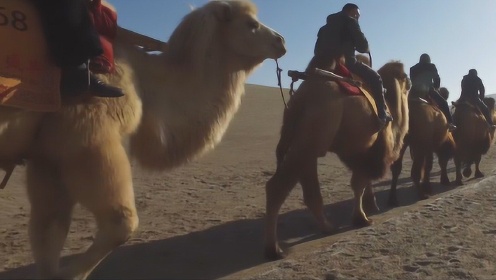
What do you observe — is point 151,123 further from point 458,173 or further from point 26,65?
point 458,173

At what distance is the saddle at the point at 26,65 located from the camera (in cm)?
335

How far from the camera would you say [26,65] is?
135 inches

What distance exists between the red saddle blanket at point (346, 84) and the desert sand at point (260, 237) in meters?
1.52

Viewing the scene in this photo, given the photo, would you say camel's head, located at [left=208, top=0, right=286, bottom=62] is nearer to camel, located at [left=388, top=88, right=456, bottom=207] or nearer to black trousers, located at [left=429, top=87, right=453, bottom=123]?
camel, located at [left=388, top=88, right=456, bottom=207]

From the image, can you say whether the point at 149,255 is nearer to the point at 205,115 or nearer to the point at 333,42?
the point at 205,115

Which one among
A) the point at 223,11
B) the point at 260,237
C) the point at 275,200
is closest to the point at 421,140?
the point at 260,237

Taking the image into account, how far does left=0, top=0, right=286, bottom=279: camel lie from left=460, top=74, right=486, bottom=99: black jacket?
9649 millimetres

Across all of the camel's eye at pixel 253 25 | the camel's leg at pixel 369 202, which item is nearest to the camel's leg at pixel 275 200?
the camel's eye at pixel 253 25

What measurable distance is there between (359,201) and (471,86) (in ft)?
24.3

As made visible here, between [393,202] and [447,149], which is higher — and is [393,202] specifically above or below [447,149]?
below

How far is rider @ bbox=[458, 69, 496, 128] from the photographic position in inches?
519

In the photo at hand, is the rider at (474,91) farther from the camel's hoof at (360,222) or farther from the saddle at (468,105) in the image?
the camel's hoof at (360,222)

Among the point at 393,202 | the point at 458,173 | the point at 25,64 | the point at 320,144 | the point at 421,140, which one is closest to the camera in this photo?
the point at 25,64

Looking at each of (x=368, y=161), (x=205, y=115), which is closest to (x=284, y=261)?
(x=205, y=115)
